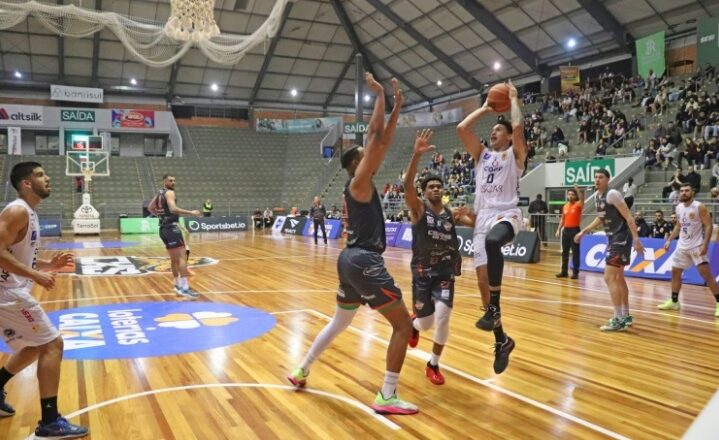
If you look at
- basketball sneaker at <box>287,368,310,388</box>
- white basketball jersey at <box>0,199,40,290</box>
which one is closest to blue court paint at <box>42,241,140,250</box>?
white basketball jersey at <box>0,199,40,290</box>

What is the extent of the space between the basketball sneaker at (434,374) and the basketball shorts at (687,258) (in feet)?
16.7

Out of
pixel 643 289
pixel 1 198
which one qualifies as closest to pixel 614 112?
pixel 643 289

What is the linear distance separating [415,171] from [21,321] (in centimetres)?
287

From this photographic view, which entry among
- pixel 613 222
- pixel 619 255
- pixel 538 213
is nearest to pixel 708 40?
pixel 538 213

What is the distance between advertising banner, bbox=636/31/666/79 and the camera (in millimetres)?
21359

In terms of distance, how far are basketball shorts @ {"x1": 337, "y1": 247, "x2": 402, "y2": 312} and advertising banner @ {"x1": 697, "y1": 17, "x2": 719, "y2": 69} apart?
833 inches

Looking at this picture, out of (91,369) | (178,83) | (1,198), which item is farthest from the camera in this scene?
(178,83)

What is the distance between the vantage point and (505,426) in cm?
365

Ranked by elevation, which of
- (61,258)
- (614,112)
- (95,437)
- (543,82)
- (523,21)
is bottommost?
(95,437)

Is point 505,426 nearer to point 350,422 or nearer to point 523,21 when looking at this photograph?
point 350,422

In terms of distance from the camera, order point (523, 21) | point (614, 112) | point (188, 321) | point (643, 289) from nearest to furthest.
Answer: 1. point (188, 321)
2. point (643, 289)
3. point (614, 112)
4. point (523, 21)

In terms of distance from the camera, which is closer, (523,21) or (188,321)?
(188,321)

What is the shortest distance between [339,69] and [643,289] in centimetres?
2830

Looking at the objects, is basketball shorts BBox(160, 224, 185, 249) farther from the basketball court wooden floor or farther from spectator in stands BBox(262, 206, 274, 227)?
spectator in stands BBox(262, 206, 274, 227)
